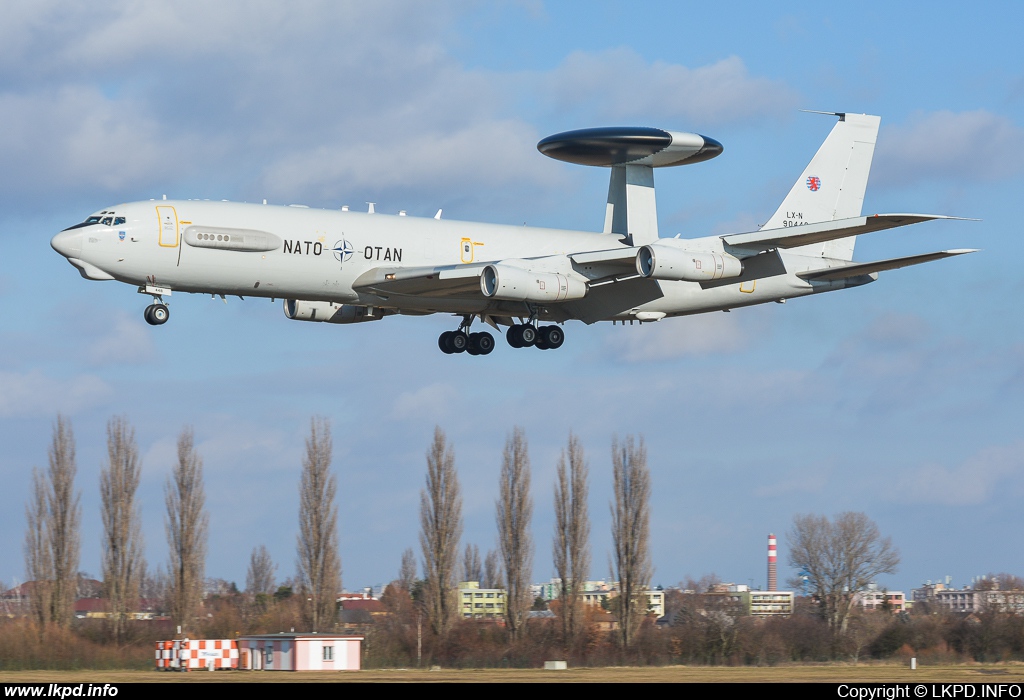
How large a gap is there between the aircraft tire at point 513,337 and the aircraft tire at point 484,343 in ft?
4.91

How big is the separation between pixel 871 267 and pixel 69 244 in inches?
1041

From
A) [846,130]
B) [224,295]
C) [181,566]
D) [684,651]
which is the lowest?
[684,651]

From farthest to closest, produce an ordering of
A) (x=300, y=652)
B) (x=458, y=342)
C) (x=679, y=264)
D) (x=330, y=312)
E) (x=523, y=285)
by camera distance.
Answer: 1. (x=300, y=652)
2. (x=330, y=312)
3. (x=458, y=342)
4. (x=679, y=264)
5. (x=523, y=285)

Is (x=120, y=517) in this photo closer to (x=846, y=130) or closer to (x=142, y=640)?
(x=142, y=640)

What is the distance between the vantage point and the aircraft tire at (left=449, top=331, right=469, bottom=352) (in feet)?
163

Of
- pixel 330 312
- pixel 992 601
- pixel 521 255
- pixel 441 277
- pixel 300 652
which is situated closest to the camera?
pixel 441 277

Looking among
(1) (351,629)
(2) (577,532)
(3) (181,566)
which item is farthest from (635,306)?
(1) (351,629)

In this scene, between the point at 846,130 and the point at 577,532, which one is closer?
the point at 846,130

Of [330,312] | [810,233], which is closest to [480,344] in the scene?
[330,312]

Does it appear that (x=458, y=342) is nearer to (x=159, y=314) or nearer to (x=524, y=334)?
(x=524, y=334)

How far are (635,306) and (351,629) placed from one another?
34.6 metres

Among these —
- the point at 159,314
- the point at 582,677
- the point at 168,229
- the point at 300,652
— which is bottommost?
the point at 582,677

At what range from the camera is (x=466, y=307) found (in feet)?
157

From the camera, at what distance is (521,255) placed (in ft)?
156
